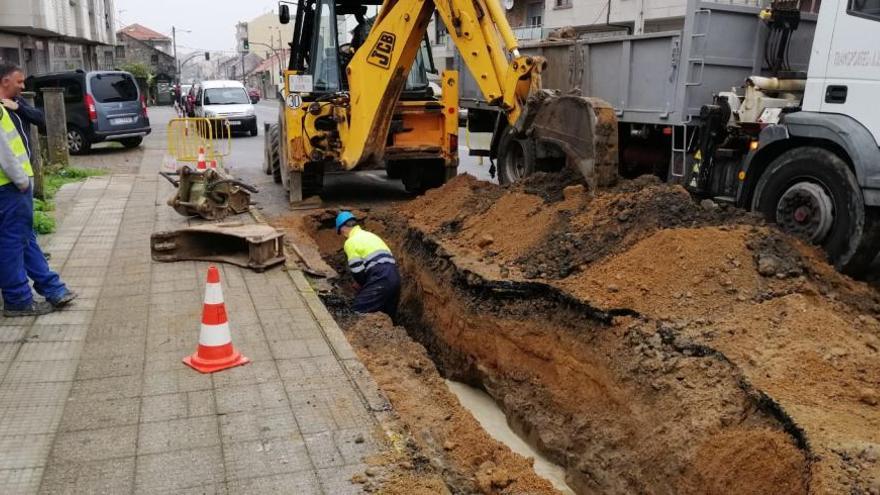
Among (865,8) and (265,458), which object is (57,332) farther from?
(865,8)

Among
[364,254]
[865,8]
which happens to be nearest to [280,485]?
[364,254]

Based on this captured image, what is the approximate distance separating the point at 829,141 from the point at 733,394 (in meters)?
3.15

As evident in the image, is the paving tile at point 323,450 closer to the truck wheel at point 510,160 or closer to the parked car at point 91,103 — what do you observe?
the truck wheel at point 510,160

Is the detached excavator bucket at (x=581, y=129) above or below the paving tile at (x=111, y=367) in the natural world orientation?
above

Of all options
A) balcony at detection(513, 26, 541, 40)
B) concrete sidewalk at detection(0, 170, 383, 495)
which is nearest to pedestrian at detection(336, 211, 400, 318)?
concrete sidewalk at detection(0, 170, 383, 495)

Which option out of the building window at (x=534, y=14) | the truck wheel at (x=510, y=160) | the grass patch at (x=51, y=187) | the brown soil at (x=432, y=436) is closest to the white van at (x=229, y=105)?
the grass patch at (x=51, y=187)

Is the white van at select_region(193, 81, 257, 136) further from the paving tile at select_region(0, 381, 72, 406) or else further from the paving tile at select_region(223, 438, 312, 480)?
the paving tile at select_region(223, 438, 312, 480)

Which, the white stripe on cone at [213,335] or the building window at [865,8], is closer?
the white stripe on cone at [213,335]

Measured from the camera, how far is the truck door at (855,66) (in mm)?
5750

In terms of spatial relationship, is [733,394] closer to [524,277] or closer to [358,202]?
[524,277]

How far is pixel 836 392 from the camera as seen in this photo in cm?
397

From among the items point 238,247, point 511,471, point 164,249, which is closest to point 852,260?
point 511,471

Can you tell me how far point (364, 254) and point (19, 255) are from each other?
112 inches

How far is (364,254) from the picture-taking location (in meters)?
6.65
